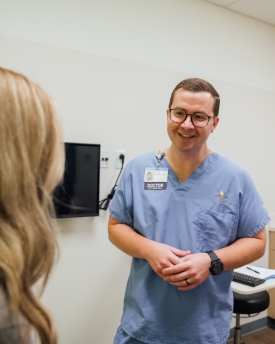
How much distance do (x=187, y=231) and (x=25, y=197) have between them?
77 cm

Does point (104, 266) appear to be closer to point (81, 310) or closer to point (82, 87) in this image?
point (81, 310)

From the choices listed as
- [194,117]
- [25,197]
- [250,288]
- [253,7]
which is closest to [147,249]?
[194,117]

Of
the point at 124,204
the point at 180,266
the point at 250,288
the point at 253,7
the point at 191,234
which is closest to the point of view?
the point at 180,266

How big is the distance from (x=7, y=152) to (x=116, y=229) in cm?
81

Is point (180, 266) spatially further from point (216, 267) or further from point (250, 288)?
point (250, 288)

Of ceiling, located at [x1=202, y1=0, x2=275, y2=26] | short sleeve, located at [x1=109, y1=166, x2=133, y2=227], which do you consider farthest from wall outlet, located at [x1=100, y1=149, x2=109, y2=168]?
ceiling, located at [x1=202, y1=0, x2=275, y2=26]

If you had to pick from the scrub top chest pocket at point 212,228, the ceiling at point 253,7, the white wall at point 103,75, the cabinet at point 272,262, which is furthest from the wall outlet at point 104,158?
the cabinet at point 272,262

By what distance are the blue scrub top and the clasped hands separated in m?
0.08

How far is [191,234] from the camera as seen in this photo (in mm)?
1252

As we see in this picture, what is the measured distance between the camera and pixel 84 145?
2.07 meters

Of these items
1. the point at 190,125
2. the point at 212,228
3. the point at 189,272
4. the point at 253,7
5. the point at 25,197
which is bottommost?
the point at 189,272

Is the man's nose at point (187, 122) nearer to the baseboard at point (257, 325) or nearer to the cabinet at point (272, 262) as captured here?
the cabinet at point (272, 262)

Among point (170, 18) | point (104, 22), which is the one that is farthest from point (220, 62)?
point (104, 22)

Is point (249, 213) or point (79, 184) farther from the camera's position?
point (79, 184)
